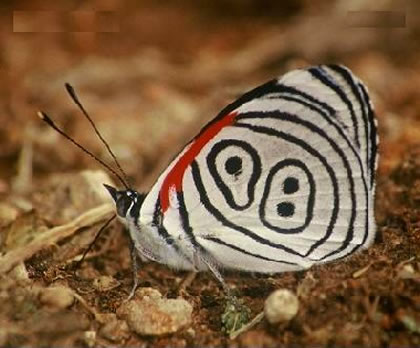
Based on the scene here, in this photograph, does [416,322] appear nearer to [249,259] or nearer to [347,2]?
[249,259]

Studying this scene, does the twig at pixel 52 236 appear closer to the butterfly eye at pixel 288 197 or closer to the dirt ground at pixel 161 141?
the dirt ground at pixel 161 141

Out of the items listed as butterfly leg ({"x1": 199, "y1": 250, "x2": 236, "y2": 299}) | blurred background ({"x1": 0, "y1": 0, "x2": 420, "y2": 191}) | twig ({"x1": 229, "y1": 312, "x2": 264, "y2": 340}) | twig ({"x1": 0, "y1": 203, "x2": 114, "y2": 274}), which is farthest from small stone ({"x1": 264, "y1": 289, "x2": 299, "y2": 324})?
blurred background ({"x1": 0, "y1": 0, "x2": 420, "y2": 191})

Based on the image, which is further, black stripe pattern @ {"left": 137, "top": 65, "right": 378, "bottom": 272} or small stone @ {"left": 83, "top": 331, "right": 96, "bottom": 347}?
black stripe pattern @ {"left": 137, "top": 65, "right": 378, "bottom": 272}

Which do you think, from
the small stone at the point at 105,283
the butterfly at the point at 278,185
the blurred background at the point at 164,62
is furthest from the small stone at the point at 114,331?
the blurred background at the point at 164,62

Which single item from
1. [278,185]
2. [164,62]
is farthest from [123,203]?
[164,62]

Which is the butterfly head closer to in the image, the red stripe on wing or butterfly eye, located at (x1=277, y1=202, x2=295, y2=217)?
the red stripe on wing
